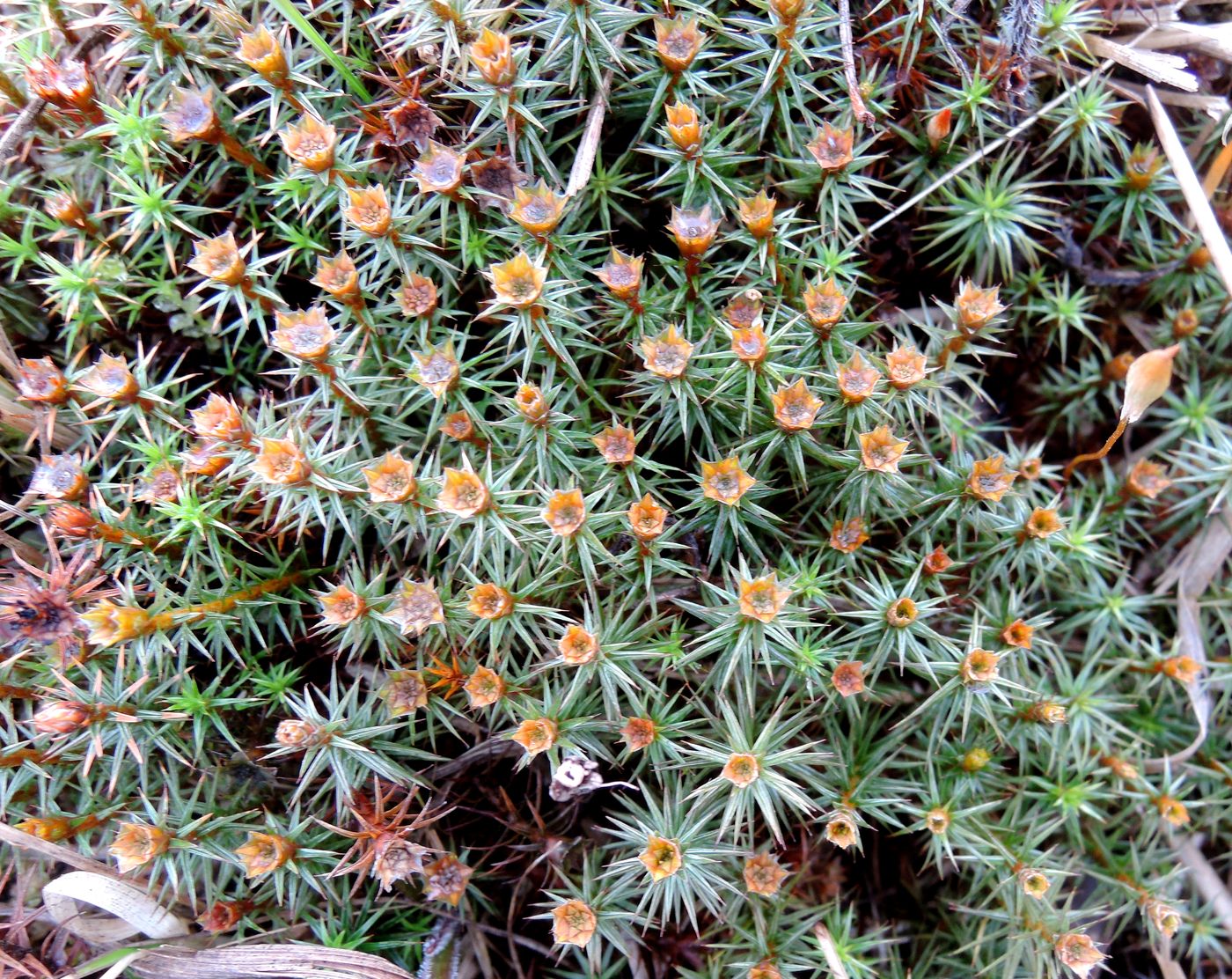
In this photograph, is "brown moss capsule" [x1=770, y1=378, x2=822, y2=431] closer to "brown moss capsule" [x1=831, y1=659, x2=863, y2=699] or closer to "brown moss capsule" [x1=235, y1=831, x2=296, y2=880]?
"brown moss capsule" [x1=831, y1=659, x2=863, y2=699]

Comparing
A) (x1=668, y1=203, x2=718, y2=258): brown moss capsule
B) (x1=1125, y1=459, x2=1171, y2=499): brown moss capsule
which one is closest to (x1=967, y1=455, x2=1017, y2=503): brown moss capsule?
(x1=1125, y1=459, x2=1171, y2=499): brown moss capsule

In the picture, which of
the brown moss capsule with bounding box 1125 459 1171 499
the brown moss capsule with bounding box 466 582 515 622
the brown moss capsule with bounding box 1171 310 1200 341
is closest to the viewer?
the brown moss capsule with bounding box 466 582 515 622

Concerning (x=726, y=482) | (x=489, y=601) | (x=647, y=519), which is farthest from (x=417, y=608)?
(x=726, y=482)

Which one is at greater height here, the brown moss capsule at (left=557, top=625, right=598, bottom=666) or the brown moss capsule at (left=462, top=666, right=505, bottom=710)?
the brown moss capsule at (left=557, top=625, right=598, bottom=666)

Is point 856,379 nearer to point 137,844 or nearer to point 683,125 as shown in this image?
point 683,125

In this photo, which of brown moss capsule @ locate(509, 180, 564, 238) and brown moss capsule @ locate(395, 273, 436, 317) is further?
brown moss capsule @ locate(395, 273, 436, 317)

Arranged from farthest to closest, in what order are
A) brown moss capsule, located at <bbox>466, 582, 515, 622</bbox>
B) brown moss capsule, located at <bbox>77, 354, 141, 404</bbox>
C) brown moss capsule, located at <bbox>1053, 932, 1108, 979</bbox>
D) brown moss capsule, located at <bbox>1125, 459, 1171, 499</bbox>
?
brown moss capsule, located at <bbox>1125, 459, 1171, 499</bbox>, brown moss capsule, located at <bbox>77, 354, 141, 404</bbox>, brown moss capsule, located at <bbox>1053, 932, 1108, 979</bbox>, brown moss capsule, located at <bbox>466, 582, 515, 622</bbox>

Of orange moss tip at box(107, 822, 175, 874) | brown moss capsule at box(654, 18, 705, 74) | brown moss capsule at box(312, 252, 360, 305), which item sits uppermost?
brown moss capsule at box(654, 18, 705, 74)
